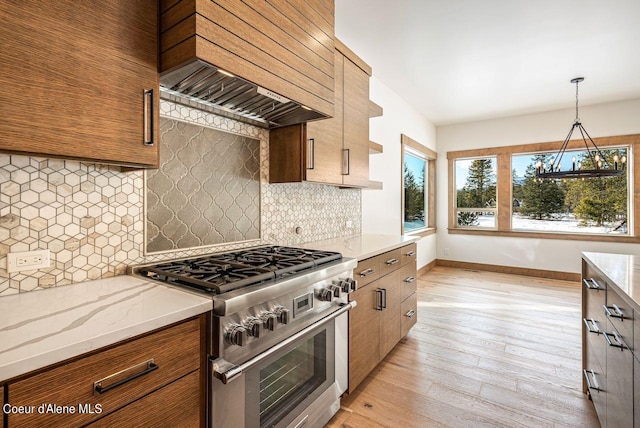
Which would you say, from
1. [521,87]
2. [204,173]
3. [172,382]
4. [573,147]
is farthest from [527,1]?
[573,147]

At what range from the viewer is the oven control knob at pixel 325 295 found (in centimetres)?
154

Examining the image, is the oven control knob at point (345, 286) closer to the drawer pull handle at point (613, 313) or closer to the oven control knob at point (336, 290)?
the oven control knob at point (336, 290)

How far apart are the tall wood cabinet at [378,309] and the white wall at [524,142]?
3558 millimetres

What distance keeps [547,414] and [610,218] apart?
455 centimetres

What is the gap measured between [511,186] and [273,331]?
5639mm

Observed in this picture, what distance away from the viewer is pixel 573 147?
4.95 meters

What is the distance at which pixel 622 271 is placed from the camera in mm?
1537

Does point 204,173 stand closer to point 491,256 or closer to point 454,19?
point 454,19

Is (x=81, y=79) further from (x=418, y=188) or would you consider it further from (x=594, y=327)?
(x=418, y=188)

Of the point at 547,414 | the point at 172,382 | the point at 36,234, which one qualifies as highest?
the point at 36,234

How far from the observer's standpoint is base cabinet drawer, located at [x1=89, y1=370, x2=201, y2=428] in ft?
2.79

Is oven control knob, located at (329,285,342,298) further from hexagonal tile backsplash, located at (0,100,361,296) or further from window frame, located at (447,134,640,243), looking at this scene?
window frame, located at (447,134,640,243)

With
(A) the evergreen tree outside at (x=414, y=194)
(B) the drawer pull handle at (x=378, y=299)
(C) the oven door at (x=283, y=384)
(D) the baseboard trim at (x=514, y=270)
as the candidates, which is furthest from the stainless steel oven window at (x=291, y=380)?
(D) the baseboard trim at (x=514, y=270)

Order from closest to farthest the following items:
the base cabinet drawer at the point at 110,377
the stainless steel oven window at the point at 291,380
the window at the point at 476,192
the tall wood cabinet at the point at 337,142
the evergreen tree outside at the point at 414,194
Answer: the base cabinet drawer at the point at 110,377 → the stainless steel oven window at the point at 291,380 → the tall wood cabinet at the point at 337,142 → the evergreen tree outside at the point at 414,194 → the window at the point at 476,192
